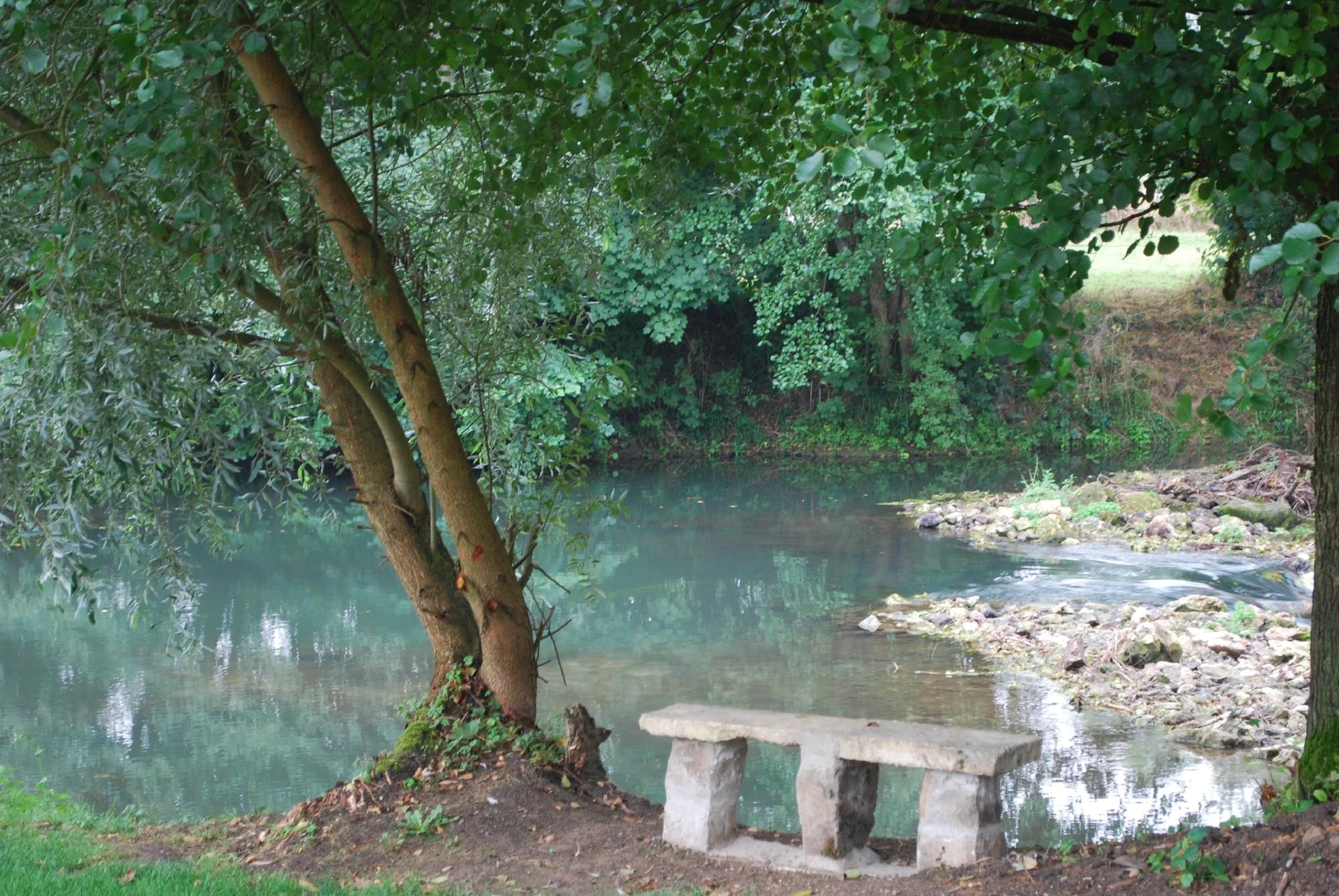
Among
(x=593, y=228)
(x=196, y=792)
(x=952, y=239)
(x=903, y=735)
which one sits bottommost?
(x=196, y=792)

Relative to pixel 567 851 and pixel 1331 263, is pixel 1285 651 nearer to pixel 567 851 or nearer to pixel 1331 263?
pixel 567 851

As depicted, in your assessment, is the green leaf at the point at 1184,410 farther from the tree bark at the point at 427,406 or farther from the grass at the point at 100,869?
the tree bark at the point at 427,406

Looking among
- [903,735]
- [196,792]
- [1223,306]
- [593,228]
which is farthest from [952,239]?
[1223,306]

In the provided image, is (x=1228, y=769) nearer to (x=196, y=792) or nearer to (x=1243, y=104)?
→ (x=1243, y=104)

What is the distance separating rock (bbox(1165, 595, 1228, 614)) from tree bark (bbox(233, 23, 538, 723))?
296 inches

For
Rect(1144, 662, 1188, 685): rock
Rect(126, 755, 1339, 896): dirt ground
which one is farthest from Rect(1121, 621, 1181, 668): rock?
Rect(126, 755, 1339, 896): dirt ground

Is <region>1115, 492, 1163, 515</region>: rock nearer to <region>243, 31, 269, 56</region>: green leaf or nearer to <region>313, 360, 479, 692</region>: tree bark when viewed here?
<region>313, 360, 479, 692</region>: tree bark

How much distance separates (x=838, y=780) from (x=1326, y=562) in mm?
1872

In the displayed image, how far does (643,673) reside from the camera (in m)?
10.0

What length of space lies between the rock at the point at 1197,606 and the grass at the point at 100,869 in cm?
891

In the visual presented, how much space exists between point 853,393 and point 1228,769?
20.7m

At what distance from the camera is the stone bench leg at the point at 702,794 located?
4.88m

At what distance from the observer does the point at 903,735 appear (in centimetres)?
445

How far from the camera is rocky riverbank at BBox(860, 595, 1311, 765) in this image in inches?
316
